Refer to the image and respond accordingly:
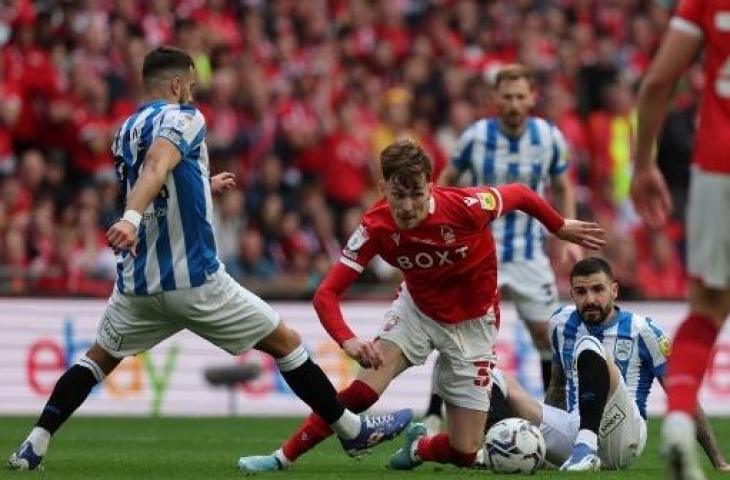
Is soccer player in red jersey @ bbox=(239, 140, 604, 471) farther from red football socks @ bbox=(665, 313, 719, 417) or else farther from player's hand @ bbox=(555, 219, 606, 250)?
red football socks @ bbox=(665, 313, 719, 417)

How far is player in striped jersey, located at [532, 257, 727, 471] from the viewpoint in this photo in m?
8.77

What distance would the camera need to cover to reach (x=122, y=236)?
808 centimetres

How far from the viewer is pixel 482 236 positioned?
9.20 m

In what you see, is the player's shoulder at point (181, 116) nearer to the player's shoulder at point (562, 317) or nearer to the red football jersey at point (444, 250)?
the red football jersey at point (444, 250)

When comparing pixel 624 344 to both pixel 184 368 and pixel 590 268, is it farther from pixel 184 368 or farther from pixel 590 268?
pixel 184 368

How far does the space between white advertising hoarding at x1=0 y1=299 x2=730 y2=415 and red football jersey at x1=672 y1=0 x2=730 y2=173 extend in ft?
31.3

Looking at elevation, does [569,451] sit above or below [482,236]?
below

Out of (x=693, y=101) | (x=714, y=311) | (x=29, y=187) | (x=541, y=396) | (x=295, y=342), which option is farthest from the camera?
(x=693, y=101)

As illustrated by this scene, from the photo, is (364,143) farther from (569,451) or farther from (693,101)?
(569,451)

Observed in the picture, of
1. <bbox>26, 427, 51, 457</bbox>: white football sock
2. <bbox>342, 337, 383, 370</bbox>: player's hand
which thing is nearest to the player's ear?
<bbox>342, 337, 383, 370</bbox>: player's hand

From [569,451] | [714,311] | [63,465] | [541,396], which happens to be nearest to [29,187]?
[541,396]

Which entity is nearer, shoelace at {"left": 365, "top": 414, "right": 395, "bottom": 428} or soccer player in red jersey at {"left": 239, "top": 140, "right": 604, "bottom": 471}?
soccer player in red jersey at {"left": 239, "top": 140, "right": 604, "bottom": 471}

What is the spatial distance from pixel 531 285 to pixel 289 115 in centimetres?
673

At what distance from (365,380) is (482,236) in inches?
37.9
